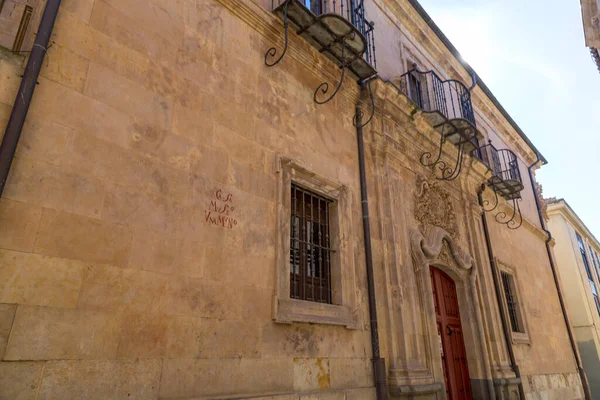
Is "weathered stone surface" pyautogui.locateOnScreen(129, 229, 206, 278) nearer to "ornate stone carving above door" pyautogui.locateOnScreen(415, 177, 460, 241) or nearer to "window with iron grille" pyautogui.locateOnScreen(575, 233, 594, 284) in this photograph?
"ornate stone carving above door" pyautogui.locateOnScreen(415, 177, 460, 241)

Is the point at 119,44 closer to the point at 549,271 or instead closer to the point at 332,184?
the point at 332,184

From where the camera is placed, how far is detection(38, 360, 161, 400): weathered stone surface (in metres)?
2.67

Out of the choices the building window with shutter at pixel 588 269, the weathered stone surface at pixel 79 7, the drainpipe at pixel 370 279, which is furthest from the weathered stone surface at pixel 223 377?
the building window with shutter at pixel 588 269

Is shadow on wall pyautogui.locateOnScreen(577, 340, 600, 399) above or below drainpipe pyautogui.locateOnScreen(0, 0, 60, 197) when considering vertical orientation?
below

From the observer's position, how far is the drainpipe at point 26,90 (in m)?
2.74

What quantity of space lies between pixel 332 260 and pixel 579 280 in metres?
21.3

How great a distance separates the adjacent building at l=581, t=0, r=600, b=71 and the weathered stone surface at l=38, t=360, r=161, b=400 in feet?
43.8

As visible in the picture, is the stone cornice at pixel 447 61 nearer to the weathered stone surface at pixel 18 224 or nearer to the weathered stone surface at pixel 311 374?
the weathered stone surface at pixel 311 374

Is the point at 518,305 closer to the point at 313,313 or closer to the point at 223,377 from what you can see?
the point at 313,313

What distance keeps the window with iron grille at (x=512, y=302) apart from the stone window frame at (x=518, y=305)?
0.04m

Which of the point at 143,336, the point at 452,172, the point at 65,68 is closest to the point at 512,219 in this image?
the point at 452,172

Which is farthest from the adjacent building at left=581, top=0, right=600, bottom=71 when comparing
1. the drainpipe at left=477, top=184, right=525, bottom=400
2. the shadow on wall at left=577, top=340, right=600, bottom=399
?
the shadow on wall at left=577, top=340, right=600, bottom=399

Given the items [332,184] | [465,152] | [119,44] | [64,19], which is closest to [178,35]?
[119,44]

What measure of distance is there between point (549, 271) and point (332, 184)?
10984 millimetres
